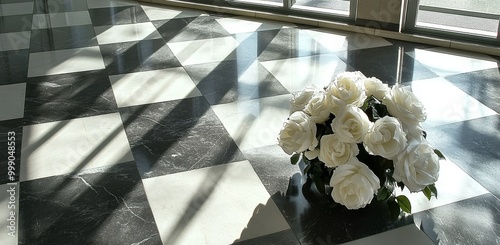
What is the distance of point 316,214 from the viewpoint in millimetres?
2049

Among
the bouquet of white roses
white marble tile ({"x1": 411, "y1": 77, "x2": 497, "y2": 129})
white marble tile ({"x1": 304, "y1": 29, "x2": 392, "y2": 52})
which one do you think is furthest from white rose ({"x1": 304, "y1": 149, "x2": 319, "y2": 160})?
white marble tile ({"x1": 304, "y1": 29, "x2": 392, "y2": 52})

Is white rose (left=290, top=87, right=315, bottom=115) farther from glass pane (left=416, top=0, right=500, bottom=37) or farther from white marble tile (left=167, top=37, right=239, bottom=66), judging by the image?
glass pane (left=416, top=0, right=500, bottom=37)

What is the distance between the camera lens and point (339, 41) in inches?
149

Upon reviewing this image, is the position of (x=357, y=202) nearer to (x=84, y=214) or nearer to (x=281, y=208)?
(x=281, y=208)

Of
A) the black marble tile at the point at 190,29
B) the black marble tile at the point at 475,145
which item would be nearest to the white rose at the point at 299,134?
the black marble tile at the point at 475,145

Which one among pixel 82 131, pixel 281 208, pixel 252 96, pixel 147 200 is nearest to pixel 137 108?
pixel 82 131

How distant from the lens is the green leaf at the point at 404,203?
6.35 feet

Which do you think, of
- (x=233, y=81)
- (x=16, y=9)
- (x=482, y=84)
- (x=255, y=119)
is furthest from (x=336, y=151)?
(x=16, y=9)

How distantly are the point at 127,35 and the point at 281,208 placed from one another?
226 cm

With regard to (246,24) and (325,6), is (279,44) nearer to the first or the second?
(246,24)

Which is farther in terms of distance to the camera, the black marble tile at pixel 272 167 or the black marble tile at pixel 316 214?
the black marble tile at pixel 272 167

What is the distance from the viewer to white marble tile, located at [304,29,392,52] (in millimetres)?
3707

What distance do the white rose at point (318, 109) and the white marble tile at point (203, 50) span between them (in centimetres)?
153

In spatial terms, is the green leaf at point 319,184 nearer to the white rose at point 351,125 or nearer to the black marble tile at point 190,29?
the white rose at point 351,125
